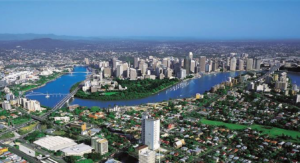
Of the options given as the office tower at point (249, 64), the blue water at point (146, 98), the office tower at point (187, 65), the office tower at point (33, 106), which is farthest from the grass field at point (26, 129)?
the office tower at point (249, 64)

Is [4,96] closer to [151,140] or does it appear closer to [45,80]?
[45,80]

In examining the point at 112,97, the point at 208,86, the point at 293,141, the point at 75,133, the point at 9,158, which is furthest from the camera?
the point at 208,86

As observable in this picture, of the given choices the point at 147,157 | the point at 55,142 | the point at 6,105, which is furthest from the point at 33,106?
the point at 147,157

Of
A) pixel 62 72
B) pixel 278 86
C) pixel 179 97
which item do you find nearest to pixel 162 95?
pixel 179 97

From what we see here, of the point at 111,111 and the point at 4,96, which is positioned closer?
the point at 111,111

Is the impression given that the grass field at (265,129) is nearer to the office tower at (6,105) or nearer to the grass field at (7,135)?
the grass field at (7,135)

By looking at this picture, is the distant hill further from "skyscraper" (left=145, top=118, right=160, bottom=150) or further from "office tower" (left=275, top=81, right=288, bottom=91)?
"skyscraper" (left=145, top=118, right=160, bottom=150)

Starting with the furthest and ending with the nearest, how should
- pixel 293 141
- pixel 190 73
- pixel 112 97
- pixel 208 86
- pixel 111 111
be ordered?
pixel 190 73, pixel 208 86, pixel 112 97, pixel 111 111, pixel 293 141
